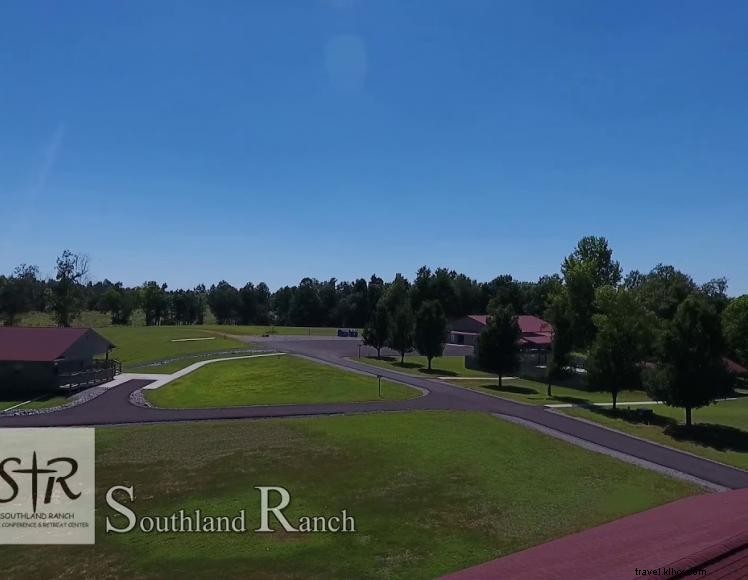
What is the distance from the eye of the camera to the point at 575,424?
107 ft

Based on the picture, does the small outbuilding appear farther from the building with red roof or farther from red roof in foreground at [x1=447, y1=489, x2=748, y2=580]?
red roof in foreground at [x1=447, y1=489, x2=748, y2=580]

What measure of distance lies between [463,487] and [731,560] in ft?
39.9

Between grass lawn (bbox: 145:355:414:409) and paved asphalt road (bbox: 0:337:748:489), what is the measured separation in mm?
2446

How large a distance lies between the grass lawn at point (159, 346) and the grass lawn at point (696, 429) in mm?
39761

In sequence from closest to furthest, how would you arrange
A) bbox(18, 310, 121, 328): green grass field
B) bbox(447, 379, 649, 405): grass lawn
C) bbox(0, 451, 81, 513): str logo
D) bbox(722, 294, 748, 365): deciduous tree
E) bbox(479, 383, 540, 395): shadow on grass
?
bbox(0, 451, 81, 513): str logo < bbox(447, 379, 649, 405): grass lawn < bbox(479, 383, 540, 395): shadow on grass < bbox(722, 294, 748, 365): deciduous tree < bbox(18, 310, 121, 328): green grass field

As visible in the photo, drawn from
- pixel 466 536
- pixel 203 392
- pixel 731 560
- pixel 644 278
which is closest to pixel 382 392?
pixel 203 392

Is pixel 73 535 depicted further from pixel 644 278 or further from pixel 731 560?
pixel 644 278

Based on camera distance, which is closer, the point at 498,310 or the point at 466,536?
the point at 466,536

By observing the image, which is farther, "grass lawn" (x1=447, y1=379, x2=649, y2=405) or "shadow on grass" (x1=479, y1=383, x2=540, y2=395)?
"shadow on grass" (x1=479, y1=383, x2=540, y2=395)

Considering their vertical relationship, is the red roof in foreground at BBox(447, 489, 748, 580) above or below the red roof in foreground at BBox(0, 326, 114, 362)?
below

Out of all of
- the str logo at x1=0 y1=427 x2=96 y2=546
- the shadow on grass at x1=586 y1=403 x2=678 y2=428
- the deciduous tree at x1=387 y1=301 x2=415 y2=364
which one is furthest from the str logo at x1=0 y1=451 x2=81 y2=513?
the deciduous tree at x1=387 y1=301 x2=415 y2=364

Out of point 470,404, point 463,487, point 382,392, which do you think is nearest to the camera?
point 463,487

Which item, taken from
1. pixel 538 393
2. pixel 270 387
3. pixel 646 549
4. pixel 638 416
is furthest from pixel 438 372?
pixel 646 549

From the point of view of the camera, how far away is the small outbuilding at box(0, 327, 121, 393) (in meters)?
44.0
